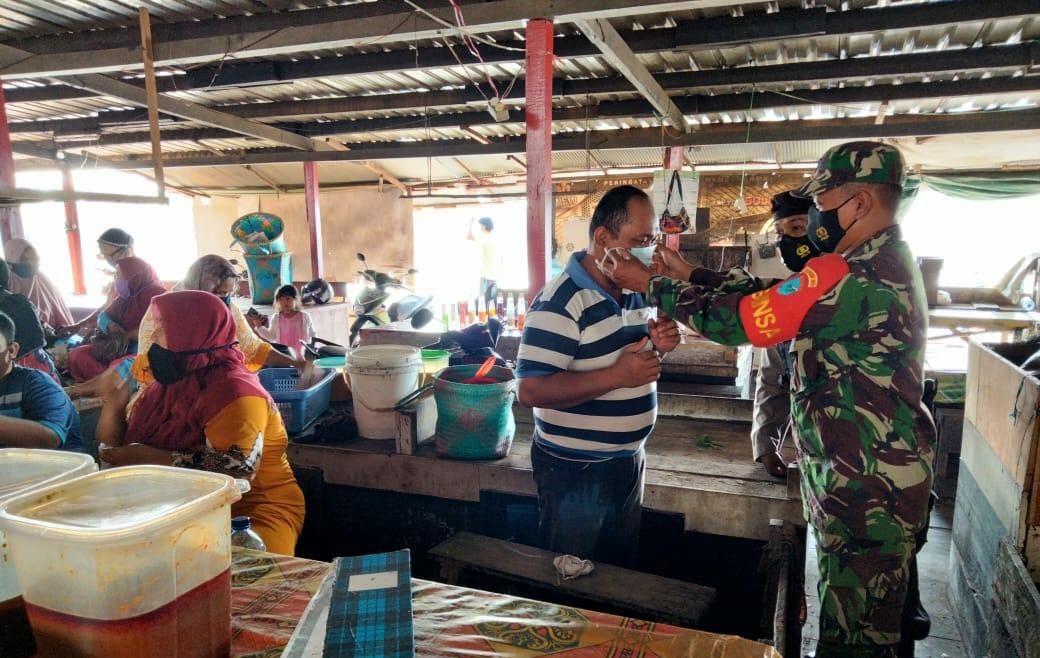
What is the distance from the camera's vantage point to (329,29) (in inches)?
181

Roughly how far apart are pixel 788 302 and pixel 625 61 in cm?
393

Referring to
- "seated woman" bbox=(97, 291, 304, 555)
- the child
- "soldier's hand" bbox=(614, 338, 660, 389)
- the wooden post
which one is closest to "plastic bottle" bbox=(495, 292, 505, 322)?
the child

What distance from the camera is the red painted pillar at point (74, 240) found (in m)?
11.9

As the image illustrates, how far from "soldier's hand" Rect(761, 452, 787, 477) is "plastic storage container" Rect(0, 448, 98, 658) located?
3.03 metres

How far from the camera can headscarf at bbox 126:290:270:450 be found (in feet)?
8.25

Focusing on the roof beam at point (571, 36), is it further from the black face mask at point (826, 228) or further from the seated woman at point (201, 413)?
the black face mask at point (826, 228)

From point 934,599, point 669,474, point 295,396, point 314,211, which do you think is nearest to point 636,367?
point 669,474

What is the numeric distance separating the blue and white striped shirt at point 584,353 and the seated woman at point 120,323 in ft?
13.5

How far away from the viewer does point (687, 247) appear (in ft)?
25.2

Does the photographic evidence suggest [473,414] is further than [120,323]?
No

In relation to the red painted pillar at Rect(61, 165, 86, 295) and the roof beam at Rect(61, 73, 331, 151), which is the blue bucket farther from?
the red painted pillar at Rect(61, 165, 86, 295)

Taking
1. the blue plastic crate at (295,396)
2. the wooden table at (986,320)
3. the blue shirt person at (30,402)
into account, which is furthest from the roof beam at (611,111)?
the blue shirt person at (30,402)

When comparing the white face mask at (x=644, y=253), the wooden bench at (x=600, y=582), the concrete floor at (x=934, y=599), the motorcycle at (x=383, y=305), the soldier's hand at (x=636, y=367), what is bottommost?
the concrete floor at (x=934, y=599)

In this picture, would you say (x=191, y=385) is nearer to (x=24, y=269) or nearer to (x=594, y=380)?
(x=594, y=380)
